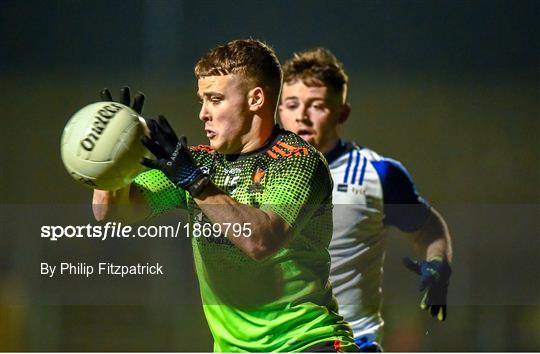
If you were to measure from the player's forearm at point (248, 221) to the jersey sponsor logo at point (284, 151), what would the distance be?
29cm

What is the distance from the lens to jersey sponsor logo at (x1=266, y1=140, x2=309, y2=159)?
4.20 meters

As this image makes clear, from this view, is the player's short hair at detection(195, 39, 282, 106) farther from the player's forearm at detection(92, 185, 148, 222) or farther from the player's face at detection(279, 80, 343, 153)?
the player's face at detection(279, 80, 343, 153)

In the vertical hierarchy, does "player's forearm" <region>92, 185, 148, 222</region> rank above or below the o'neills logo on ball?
below

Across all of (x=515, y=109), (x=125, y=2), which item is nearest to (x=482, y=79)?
(x=515, y=109)

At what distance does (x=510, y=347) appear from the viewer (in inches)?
228

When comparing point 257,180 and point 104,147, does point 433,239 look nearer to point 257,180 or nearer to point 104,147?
point 257,180

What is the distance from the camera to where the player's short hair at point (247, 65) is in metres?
4.37

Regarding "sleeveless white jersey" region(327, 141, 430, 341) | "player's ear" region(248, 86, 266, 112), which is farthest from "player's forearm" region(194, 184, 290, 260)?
"sleeveless white jersey" region(327, 141, 430, 341)

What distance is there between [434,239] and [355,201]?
0.44 m

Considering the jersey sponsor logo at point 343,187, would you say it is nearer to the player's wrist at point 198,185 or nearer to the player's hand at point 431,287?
the player's hand at point 431,287

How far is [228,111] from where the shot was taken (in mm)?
4367

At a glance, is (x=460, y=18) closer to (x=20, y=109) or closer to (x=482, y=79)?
(x=482, y=79)

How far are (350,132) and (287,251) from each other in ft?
5.11

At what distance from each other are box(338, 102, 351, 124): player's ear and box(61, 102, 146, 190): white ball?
5.75 ft
